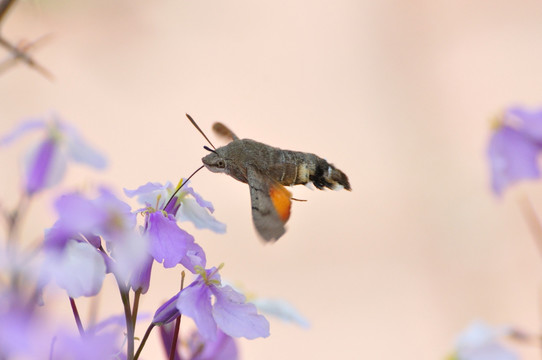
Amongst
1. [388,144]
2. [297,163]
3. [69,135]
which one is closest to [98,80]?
[388,144]

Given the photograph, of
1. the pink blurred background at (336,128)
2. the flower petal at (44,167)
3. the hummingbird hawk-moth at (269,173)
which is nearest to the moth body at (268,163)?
the hummingbird hawk-moth at (269,173)

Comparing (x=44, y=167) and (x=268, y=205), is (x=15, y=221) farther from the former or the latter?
(x=268, y=205)

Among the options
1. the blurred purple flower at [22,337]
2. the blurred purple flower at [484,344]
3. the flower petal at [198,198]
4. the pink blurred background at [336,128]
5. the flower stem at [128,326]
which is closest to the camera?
the blurred purple flower at [22,337]

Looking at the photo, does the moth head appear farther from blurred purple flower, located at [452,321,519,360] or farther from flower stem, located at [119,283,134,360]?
blurred purple flower, located at [452,321,519,360]

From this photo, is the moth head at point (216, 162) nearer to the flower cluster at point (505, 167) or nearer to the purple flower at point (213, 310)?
the purple flower at point (213, 310)

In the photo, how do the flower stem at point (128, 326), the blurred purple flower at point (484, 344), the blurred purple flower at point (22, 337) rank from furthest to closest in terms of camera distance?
1. the blurred purple flower at point (484, 344)
2. the flower stem at point (128, 326)
3. the blurred purple flower at point (22, 337)

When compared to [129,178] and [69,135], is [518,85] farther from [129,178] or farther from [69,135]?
[69,135]
